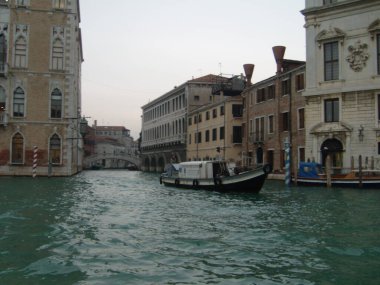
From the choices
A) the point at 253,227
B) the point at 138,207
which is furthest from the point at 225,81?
the point at 253,227

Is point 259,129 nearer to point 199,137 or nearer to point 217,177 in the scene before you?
point 199,137

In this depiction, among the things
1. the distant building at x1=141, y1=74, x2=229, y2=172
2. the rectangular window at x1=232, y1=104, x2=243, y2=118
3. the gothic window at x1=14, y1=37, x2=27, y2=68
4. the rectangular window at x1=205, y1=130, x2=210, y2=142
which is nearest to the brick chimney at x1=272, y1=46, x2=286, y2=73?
the rectangular window at x1=232, y1=104, x2=243, y2=118

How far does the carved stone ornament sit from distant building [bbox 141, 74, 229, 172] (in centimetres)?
2444

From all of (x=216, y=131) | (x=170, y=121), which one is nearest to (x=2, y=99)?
(x=216, y=131)

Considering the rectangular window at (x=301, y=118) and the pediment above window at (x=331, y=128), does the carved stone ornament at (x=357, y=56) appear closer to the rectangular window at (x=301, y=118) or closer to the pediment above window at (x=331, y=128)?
the pediment above window at (x=331, y=128)

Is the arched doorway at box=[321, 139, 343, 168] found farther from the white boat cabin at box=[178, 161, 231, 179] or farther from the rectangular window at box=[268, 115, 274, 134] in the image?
the white boat cabin at box=[178, 161, 231, 179]

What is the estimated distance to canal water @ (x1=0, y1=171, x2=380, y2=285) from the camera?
6492 mm

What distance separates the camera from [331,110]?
88.4 ft

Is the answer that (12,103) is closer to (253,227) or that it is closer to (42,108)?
(42,108)

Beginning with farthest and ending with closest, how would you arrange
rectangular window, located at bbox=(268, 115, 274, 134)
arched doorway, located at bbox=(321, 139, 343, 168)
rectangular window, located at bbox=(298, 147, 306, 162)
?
rectangular window, located at bbox=(268, 115, 274, 134) → rectangular window, located at bbox=(298, 147, 306, 162) → arched doorway, located at bbox=(321, 139, 343, 168)

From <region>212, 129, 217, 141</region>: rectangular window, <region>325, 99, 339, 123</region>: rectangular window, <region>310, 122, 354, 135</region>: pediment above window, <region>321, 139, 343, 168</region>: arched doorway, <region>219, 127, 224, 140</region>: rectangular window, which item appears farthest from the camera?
<region>212, 129, 217, 141</region>: rectangular window

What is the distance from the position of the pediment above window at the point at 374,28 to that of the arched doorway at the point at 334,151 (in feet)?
20.1

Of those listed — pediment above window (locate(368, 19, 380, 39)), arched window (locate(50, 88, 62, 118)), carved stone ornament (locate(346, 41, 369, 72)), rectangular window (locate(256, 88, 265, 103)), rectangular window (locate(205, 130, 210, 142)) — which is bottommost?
rectangular window (locate(205, 130, 210, 142))

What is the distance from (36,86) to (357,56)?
20832 millimetres
